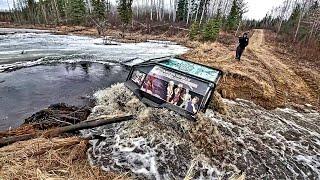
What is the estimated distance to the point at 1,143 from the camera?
22.1 feet

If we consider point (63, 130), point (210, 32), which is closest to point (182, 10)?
point (210, 32)

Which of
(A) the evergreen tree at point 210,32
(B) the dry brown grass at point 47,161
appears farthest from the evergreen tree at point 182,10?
(B) the dry brown grass at point 47,161

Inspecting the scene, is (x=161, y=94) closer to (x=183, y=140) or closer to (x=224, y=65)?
(x=183, y=140)

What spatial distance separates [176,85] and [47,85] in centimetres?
797

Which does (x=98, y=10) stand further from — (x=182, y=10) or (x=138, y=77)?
(x=138, y=77)

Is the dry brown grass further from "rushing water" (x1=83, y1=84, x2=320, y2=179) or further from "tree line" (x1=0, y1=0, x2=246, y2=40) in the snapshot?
"tree line" (x1=0, y1=0, x2=246, y2=40)

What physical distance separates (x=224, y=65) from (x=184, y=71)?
249 inches

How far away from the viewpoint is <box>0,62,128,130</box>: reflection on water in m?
10.5

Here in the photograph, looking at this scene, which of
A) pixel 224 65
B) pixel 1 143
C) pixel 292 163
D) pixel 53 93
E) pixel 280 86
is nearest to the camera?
pixel 1 143

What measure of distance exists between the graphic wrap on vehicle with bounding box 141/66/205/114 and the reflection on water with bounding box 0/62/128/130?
3.75 m

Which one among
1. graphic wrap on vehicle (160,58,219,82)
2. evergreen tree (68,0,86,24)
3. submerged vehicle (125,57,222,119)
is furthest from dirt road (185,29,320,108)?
evergreen tree (68,0,86,24)

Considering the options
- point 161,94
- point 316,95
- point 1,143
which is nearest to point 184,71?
point 161,94

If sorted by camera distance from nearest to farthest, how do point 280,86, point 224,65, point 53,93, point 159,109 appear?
point 159,109
point 53,93
point 280,86
point 224,65

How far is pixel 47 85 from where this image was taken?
13766mm
